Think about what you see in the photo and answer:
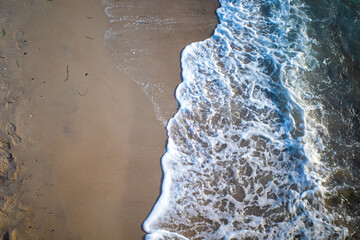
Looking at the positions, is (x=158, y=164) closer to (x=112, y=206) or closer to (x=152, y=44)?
(x=112, y=206)

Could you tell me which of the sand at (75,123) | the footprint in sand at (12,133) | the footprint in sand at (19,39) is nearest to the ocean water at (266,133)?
the sand at (75,123)

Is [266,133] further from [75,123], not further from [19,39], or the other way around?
[19,39]

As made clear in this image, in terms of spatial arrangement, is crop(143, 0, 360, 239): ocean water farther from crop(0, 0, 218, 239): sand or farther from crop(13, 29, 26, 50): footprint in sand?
crop(13, 29, 26, 50): footprint in sand

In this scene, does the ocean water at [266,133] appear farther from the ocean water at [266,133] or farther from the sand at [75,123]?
the sand at [75,123]

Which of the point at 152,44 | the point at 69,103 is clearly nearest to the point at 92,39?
the point at 152,44

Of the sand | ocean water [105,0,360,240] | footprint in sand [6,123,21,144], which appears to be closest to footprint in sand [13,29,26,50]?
the sand
